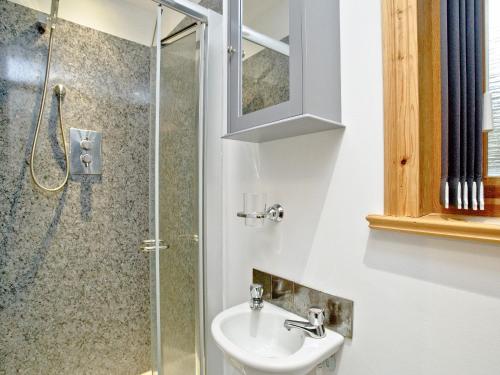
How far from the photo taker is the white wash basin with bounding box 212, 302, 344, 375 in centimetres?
75

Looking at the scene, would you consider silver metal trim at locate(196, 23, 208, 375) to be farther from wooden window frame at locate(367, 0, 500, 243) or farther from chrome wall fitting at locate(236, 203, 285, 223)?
wooden window frame at locate(367, 0, 500, 243)

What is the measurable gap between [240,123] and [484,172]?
2.49 feet

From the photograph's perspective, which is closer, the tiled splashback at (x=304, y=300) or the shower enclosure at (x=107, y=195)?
the tiled splashback at (x=304, y=300)

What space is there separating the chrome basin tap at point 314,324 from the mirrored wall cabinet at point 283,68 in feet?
2.02

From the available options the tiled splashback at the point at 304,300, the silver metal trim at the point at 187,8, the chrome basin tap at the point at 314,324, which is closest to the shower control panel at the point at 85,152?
the silver metal trim at the point at 187,8

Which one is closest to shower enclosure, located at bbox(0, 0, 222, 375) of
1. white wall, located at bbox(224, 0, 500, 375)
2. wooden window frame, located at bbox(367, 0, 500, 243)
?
white wall, located at bbox(224, 0, 500, 375)

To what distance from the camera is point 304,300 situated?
1.00 meters

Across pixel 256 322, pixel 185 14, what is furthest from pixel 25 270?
pixel 185 14

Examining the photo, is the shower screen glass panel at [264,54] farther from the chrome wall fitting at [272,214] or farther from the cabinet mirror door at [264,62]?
the chrome wall fitting at [272,214]

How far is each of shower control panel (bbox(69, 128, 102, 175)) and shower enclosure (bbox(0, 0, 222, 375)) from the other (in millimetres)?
33

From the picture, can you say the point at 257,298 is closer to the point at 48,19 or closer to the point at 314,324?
the point at 314,324

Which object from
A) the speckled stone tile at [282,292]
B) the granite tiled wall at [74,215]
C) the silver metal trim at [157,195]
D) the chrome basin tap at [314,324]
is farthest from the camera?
the granite tiled wall at [74,215]

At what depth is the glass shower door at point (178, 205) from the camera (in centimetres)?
125

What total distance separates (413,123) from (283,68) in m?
0.42
